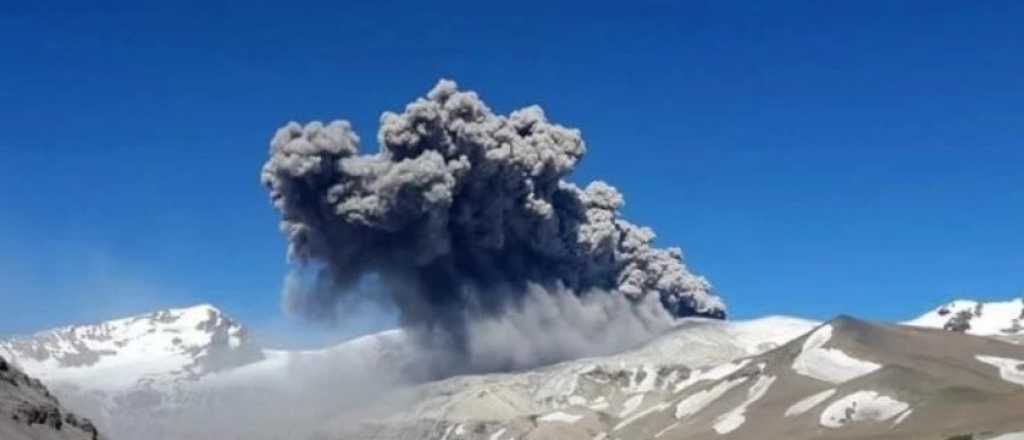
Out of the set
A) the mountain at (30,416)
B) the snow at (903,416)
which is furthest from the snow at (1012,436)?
the mountain at (30,416)

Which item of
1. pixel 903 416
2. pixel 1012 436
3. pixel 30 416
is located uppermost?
pixel 903 416

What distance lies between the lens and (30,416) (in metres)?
82.4

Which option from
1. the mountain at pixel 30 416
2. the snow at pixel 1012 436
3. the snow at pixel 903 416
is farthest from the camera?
the snow at pixel 903 416

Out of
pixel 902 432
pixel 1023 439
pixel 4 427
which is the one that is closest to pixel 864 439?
pixel 902 432

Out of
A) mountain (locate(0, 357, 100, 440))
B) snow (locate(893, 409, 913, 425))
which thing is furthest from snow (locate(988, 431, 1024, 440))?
mountain (locate(0, 357, 100, 440))

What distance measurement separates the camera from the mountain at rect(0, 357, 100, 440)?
78750 millimetres

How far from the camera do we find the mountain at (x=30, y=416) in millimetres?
78750

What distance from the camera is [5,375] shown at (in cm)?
9388

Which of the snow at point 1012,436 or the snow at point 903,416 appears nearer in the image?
the snow at point 1012,436

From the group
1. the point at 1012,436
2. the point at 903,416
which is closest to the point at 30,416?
the point at 1012,436

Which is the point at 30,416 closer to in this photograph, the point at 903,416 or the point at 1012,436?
the point at 1012,436

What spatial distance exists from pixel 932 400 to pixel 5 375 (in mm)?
138005

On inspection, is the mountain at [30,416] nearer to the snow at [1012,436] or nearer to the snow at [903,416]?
the snow at [1012,436]

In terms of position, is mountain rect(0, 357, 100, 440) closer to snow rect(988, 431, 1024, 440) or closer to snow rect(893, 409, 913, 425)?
snow rect(988, 431, 1024, 440)
